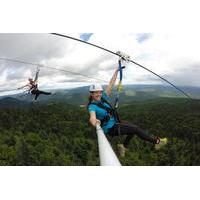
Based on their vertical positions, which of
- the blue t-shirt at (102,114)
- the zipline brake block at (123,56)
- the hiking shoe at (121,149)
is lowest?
the hiking shoe at (121,149)

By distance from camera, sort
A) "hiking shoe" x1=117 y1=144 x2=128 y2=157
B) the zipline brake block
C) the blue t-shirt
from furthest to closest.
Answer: "hiking shoe" x1=117 y1=144 x2=128 y2=157 → the zipline brake block → the blue t-shirt

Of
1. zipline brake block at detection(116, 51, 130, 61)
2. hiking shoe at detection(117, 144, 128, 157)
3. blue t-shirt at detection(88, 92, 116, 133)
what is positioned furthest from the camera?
hiking shoe at detection(117, 144, 128, 157)

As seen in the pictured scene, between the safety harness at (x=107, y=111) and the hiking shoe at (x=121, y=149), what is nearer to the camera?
the safety harness at (x=107, y=111)

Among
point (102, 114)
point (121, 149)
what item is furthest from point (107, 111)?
point (121, 149)

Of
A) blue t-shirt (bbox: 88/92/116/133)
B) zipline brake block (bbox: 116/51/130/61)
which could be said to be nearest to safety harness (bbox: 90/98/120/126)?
blue t-shirt (bbox: 88/92/116/133)

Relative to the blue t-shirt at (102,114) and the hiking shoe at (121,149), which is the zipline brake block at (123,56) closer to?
the blue t-shirt at (102,114)

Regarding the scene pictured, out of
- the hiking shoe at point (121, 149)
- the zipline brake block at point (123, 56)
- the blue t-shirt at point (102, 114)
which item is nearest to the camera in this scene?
the blue t-shirt at point (102, 114)

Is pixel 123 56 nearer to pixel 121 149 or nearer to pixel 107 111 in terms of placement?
pixel 107 111

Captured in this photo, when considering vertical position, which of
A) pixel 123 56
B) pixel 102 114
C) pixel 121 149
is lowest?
pixel 121 149

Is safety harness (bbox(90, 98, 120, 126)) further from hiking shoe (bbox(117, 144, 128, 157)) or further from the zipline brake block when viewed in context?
the zipline brake block

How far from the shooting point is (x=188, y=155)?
27.0 feet

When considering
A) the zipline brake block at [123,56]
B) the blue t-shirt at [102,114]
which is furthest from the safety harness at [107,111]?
the zipline brake block at [123,56]
